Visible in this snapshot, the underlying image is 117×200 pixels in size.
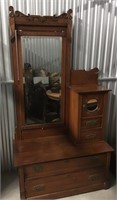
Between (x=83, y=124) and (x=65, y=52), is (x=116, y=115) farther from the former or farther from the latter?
(x=65, y=52)

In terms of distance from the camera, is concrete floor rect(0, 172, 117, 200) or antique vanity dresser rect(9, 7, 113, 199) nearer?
antique vanity dresser rect(9, 7, 113, 199)

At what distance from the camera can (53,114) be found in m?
1.74

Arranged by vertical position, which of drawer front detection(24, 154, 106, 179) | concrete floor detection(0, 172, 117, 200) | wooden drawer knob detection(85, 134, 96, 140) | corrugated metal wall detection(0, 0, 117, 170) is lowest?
concrete floor detection(0, 172, 117, 200)

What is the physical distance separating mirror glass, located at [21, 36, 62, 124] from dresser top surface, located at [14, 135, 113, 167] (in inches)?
7.4

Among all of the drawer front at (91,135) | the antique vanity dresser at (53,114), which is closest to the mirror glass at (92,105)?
the antique vanity dresser at (53,114)

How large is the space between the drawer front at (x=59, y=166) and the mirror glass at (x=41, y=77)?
1.29ft

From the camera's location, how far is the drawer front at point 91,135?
5.43ft

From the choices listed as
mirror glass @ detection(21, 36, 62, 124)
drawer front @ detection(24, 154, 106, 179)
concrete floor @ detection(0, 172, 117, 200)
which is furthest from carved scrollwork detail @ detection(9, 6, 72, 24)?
concrete floor @ detection(0, 172, 117, 200)

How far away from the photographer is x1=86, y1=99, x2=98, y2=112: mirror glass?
1586 mm

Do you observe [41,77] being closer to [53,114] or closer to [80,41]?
[53,114]

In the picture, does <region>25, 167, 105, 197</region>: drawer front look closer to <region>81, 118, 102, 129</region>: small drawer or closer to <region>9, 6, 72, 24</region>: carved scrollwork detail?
<region>81, 118, 102, 129</region>: small drawer

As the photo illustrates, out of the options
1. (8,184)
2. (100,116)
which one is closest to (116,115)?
(100,116)

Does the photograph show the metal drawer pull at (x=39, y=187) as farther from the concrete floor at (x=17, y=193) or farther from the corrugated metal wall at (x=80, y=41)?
the corrugated metal wall at (x=80, y=41)

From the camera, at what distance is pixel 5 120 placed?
5.99 ft
